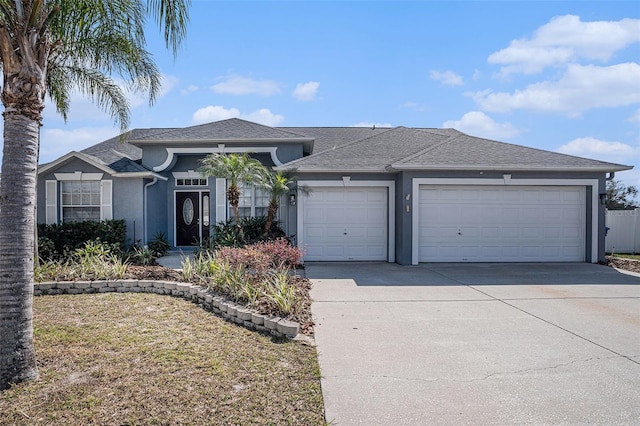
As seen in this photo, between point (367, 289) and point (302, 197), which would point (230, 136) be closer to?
point (302, 197)

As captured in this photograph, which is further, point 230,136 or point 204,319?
point 230,136

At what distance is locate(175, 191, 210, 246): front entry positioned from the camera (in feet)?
49.6

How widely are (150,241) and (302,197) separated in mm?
5481

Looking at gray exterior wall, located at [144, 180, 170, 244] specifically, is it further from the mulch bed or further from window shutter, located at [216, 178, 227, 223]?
the mulch bed

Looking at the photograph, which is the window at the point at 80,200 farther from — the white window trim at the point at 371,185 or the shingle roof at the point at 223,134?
the white window trim at the point at 371,185

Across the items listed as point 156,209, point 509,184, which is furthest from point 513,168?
point 156,209

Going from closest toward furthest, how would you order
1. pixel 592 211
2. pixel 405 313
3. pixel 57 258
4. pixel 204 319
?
pixel 204 319 → pixel 405 313 → pixel 57 258 → pixel 592 211

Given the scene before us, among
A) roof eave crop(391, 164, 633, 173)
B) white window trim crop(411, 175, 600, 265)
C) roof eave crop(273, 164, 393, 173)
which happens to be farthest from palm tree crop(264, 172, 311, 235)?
white window trim crop(411, 175, 600, 265)

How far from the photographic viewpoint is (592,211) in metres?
12.6

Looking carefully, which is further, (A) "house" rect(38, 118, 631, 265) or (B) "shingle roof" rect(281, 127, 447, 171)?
(B) "shingle roof" rect(281, 127, 447, 171)

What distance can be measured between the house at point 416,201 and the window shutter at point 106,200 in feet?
0.11

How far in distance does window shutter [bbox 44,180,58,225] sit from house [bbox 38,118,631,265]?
3cm

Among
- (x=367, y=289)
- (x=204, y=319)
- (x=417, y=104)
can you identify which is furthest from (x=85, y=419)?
(x=417, y=104)

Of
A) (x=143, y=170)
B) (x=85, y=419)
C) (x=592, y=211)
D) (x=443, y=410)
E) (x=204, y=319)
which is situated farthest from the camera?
(x=143, y=170)
